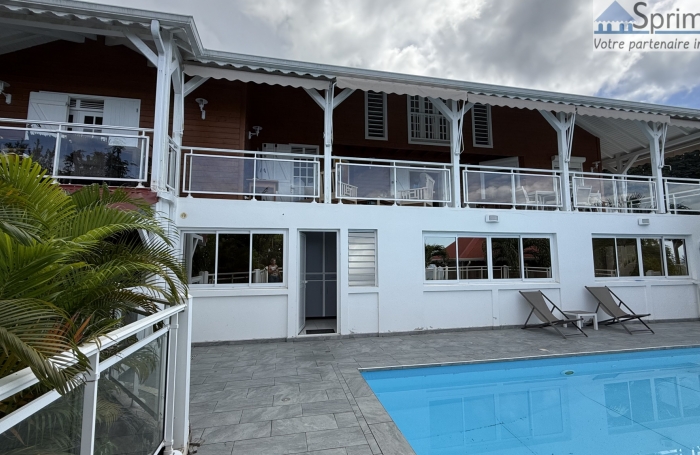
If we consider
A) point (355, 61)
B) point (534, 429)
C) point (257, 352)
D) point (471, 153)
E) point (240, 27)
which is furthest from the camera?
point (355, 61)

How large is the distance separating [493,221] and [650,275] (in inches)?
221

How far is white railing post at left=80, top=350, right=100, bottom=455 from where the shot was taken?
1803 millimetres

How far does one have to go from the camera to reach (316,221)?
8.15 metres

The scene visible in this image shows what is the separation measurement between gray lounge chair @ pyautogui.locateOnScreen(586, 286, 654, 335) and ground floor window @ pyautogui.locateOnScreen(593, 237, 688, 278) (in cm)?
59

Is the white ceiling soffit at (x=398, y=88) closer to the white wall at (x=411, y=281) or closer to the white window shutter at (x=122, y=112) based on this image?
the white wall at (x=411, y=281)

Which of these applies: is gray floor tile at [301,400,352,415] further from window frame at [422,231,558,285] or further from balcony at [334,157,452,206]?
balcony at [334,157,452,206]

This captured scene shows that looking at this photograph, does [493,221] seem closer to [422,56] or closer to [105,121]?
[105,121]

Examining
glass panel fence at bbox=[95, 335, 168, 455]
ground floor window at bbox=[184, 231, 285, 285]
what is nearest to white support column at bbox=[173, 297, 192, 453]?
glass panel fence at bbox=[95, 335, 168, 455]

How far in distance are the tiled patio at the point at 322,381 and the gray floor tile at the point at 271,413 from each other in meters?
0.01

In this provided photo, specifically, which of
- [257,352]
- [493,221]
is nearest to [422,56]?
[493,221]

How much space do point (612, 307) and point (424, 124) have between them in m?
7.98

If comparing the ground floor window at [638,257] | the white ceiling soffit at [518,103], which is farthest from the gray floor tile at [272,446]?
the ground floor window at [638,257]

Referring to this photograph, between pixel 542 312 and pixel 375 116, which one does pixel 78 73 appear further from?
pixel 542 312

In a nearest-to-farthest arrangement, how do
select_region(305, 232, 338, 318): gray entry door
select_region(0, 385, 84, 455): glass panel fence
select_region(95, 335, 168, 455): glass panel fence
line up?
select_region(0, 385, 84, 455): glass panel fence, select_region(95, 335, 168, 455): glass panel fence, select_region(305, 232, 338, 318): gray entry door
